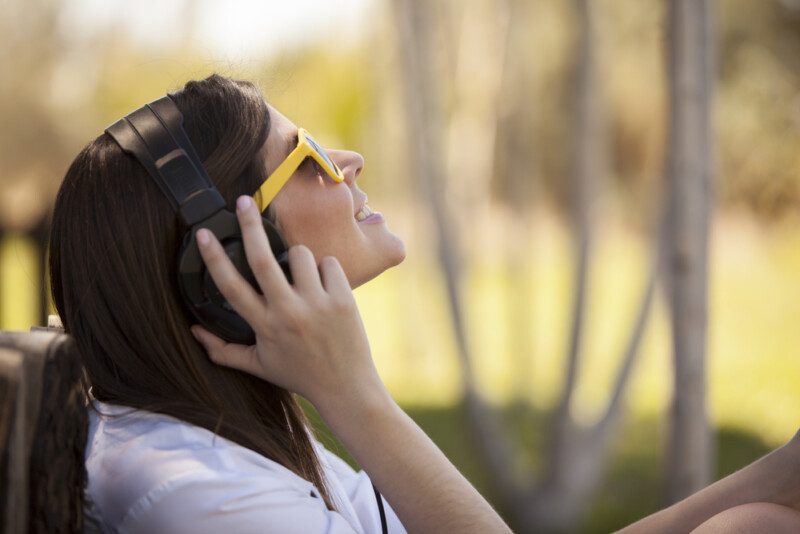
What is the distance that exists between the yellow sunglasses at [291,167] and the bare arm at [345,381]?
0.17 metres

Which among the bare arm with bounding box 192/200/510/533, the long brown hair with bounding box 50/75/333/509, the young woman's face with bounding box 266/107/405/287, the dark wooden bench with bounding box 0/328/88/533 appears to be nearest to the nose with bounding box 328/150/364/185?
the young woman's face with bounding box 266/107/405/287

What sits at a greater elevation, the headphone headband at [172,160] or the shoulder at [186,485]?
the headphone headband at [172,160]

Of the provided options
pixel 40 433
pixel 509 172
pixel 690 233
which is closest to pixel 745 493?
pixel 40 433

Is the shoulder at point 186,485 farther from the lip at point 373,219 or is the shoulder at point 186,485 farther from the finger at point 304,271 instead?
the lip at point 373,219

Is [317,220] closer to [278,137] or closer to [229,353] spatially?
[278,137]

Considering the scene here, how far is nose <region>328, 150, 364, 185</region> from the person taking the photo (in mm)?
2062

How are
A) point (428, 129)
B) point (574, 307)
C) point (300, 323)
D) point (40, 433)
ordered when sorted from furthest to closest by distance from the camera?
1. point (574, 307)
2. point (428, 129)
3. point (300, 323)
4. point (40, 433)

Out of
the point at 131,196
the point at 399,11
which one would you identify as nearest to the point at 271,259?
the point at 131,196

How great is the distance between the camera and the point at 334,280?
5.54ft

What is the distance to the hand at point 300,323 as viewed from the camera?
1.63 meters

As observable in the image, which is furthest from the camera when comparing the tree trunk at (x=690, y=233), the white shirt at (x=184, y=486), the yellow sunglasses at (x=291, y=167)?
the tree trunk at (x=690, y=233)

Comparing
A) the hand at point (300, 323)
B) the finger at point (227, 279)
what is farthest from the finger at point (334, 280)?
the finger at point (227, 279)

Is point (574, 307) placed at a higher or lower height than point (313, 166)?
lower

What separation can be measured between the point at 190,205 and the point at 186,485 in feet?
1.54
